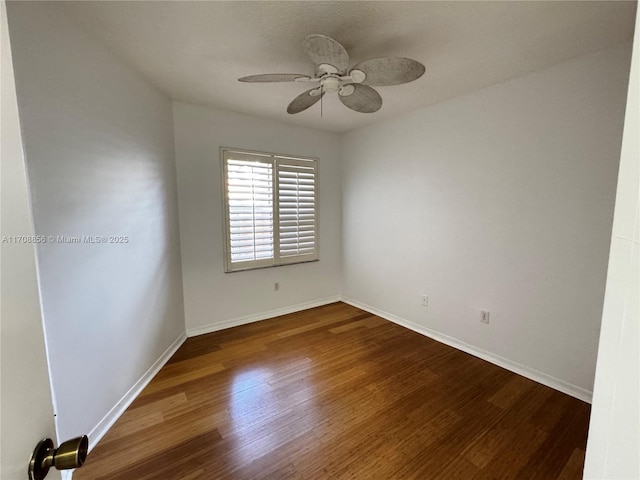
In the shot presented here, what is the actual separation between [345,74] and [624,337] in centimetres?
177

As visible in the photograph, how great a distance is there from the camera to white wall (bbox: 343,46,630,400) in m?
1.86

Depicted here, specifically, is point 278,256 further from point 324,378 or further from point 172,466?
point 172,466

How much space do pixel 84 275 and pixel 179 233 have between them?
1314 millimetres

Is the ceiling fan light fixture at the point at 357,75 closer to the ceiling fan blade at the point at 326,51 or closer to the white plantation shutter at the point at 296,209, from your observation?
the ceiling fan blade at the point at 326,51

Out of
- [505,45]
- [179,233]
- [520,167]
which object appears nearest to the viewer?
[505,45]

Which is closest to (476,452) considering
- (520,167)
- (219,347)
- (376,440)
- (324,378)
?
(376,440)

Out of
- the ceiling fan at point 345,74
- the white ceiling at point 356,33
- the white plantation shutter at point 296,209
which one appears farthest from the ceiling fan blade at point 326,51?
the white plantation shutter at point 296,209

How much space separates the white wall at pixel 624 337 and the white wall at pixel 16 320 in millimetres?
1052

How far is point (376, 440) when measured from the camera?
161 centimetres

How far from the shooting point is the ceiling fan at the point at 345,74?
1398 millimetres

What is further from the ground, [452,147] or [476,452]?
[452,147]

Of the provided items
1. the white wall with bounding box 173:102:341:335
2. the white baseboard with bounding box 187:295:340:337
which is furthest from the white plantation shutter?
the white baseboard with bounding box 187:295:340:337

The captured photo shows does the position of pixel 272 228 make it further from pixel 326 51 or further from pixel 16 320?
pixel 16 320

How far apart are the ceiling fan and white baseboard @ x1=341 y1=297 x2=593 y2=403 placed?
2355 mm
